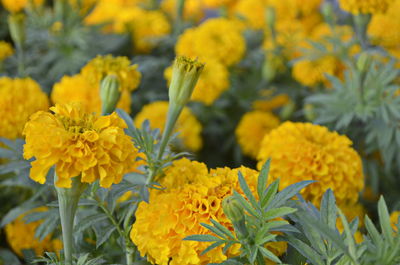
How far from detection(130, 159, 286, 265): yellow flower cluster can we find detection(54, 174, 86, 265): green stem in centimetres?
9

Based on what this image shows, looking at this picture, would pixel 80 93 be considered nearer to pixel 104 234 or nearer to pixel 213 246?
pixel 104 234

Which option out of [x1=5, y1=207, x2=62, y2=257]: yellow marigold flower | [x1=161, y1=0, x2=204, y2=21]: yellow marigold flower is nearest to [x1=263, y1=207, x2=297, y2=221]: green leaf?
[x1=5, y1=207, x2=62, y2=257]: yellow marigold flower

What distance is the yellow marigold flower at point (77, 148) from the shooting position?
60 cm

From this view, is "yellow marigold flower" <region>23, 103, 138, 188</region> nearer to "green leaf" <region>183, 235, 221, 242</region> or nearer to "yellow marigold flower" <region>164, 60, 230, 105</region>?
"green leaf" <region>183, 235, 221, 242</region>

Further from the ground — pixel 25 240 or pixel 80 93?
pixel 80 93

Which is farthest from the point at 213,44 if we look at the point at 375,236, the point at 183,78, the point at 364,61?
the point at 375,236

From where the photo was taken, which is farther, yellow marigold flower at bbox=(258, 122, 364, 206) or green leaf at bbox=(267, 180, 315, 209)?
yellow marigold flower at bbox=(258, 122, 364, 206)

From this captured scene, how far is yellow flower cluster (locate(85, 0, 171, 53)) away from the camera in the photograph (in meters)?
1.78

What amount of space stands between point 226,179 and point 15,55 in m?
1.11

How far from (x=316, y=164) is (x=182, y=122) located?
49 cm

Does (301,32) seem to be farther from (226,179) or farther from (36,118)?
(36,118)

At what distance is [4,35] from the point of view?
1834mm

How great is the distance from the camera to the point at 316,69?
4.81 feet

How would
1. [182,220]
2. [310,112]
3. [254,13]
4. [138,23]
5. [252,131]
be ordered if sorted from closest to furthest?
[182,220], [310,112], [252,131], [138,23], [254,13]
